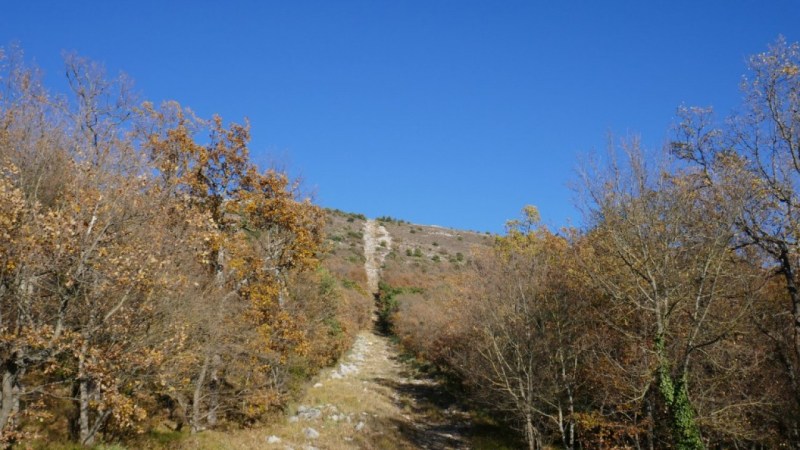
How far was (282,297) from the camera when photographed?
22984 millimetres

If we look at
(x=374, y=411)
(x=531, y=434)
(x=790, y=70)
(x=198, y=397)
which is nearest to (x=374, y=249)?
(x=374, y=411)

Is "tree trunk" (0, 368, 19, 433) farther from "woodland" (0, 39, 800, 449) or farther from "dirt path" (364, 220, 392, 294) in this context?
"dirt path" (364, 220, 392, 294)

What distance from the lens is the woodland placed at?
10.8 meters

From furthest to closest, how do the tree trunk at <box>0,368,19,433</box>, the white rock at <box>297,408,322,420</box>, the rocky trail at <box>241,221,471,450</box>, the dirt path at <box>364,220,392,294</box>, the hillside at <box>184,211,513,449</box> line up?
the dirt path at <box>364,220,392,294</box> → the white rock at <box>297,408,322,420</box> → the rocky trail at <box>241,221,471,450</box> → the hillside at <box>184,211,513,449</box> → the tree trunk at <box>0,368,19,433</box>

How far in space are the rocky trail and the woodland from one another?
1.99 m

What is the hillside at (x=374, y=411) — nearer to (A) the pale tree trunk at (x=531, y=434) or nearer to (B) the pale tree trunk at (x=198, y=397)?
(B) the pale tree trunk at (x=198, y=397)

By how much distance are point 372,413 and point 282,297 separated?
895 cm

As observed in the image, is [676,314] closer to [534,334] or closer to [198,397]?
[534,334]

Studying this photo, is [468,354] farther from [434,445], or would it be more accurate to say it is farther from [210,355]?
[210,355]

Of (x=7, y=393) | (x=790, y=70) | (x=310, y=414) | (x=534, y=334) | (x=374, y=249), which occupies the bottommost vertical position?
(x=310, y=414)

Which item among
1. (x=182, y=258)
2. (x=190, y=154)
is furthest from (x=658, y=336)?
(x=190, y=154)

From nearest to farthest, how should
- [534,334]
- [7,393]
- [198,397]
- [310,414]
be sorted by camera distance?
[7,393] < [198,397] < [534,334] < [310,414]

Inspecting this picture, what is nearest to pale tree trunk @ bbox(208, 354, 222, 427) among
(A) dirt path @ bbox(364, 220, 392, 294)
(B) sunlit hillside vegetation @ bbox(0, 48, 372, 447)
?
(B) sunlit hillside vegetation @ bbox(0, 48, 372, 447)

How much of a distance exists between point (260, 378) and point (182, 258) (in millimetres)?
8055
